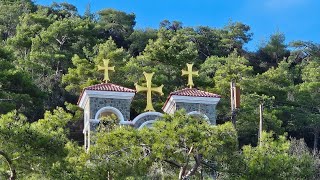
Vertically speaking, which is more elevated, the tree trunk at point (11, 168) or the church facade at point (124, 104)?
the church facade at point (124, 104)

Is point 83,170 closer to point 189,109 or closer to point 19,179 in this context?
point 19,179

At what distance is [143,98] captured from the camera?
26.2 metres

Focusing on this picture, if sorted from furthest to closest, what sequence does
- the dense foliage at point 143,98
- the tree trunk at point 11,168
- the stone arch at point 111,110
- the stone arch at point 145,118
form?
the stone arch at point 145,118 < the stone arch at point 111,110 < the dense foliage at point 143,98 < the tree trunk at point 11,168

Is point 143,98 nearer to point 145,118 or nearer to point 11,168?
point 145,118

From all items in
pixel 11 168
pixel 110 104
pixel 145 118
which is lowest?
pixel 11 168


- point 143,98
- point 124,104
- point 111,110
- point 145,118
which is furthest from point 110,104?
point 143,98

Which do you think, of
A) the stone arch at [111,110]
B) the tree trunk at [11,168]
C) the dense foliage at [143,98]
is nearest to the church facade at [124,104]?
the stone arch at [111,110]

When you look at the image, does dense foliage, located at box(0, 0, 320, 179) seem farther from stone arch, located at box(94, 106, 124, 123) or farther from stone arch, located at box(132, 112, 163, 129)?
stone arch, located at box(132, 112, 163, 129)

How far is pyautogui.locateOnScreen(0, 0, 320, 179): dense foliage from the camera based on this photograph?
12750 millimetres

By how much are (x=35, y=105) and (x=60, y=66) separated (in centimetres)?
785

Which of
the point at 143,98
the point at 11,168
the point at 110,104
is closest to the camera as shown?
the point at 11,168

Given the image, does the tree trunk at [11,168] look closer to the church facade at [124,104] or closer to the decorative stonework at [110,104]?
the church facade at [124,104]

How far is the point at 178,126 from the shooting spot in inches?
511

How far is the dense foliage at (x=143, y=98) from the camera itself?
1275cm
